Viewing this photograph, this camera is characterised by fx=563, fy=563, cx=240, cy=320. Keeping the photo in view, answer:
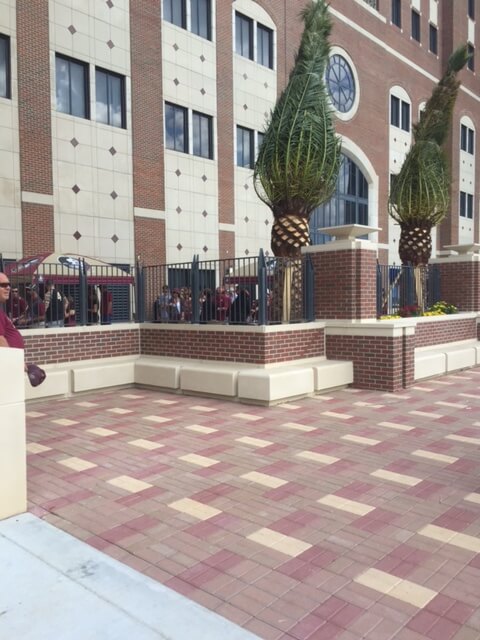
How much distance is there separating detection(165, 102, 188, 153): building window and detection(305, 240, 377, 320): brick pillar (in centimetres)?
1191

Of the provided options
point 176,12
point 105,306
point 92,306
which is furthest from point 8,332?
point 176,12

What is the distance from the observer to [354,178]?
3091cm

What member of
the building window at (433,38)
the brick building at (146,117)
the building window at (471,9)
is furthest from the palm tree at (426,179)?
the building window at (471,9)

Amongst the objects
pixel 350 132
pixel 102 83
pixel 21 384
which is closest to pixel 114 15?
pixel 102 83

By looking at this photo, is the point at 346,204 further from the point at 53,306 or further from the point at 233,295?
the point at 53,306

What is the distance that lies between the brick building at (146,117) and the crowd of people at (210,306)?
740cm

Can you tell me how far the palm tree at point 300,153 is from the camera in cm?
1048

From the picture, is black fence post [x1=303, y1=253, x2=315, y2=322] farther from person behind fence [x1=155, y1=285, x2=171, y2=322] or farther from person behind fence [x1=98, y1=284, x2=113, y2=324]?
person behind fence [x1=98, y1=284, x2=113, y2=324]

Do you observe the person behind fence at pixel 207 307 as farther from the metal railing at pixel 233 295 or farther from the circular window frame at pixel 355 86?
the circular window frame at pixel 355 86

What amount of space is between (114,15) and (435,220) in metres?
12.2

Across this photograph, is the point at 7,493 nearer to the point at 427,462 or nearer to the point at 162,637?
the point at 162,637

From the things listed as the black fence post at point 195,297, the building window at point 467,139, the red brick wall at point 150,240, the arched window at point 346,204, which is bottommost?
the black fence post at point 195,297

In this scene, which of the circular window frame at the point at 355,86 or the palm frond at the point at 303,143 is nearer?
the palm frond at the point at 303,143

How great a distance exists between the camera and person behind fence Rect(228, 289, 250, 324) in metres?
9.24
